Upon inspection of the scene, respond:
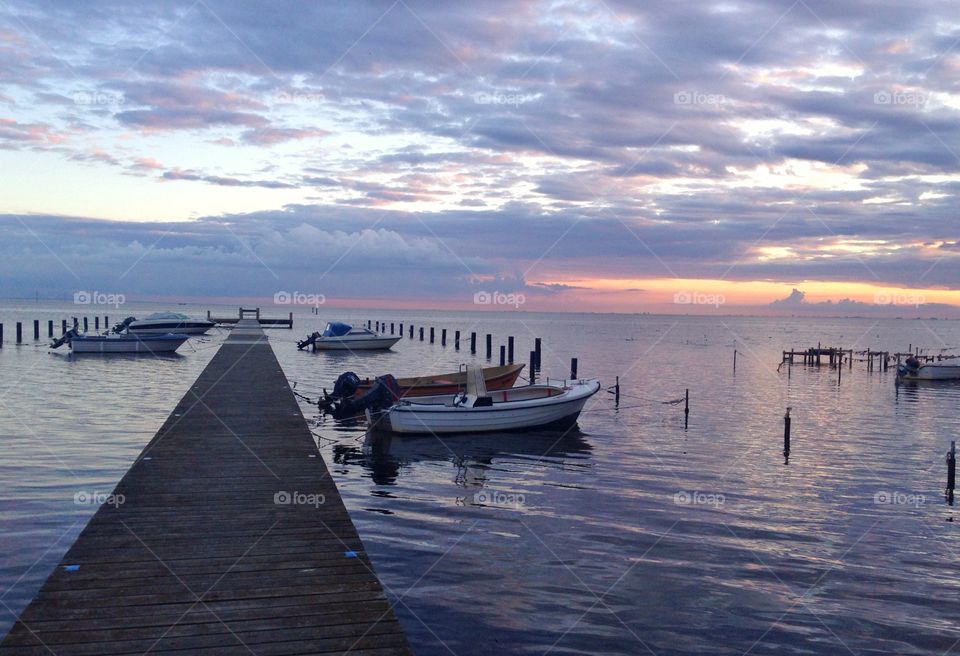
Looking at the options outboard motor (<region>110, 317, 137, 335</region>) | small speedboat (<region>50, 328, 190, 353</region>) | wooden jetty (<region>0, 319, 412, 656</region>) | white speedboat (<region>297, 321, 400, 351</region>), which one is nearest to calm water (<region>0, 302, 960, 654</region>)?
wooden jetty (<region>0, 319, 412, 656</region>)

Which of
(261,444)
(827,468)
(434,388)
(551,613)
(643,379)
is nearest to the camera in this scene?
(551,613)

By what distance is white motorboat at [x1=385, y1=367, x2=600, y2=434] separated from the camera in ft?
74.4

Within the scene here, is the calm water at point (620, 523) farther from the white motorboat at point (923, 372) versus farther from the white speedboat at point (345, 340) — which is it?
the white speedboat at point (345, 340)

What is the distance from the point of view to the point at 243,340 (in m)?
49.1

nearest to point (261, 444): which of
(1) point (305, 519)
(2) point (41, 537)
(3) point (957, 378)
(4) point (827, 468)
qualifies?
(2) point (41, 537)

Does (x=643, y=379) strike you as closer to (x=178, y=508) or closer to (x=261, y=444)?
(x=261, y=444)

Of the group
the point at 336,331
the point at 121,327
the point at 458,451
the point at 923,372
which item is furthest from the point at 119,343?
the point at 923,372

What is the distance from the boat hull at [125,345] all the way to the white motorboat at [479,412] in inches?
1329

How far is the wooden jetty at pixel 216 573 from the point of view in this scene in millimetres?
6969

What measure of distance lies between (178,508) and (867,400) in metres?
36.7

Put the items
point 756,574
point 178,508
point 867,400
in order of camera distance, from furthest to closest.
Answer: point 867,400
point 756,574
point 178,508

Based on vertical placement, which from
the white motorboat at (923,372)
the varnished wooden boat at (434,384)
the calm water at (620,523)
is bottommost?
the calm water at (620,523)

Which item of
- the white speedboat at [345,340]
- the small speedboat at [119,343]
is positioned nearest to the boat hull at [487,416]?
the small speedboat at [119,343]

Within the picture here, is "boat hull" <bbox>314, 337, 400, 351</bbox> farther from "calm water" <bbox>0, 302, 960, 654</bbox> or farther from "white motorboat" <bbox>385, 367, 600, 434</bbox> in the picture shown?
"white motorboat" <bbox>385, 367, 600, 434</bbox>
